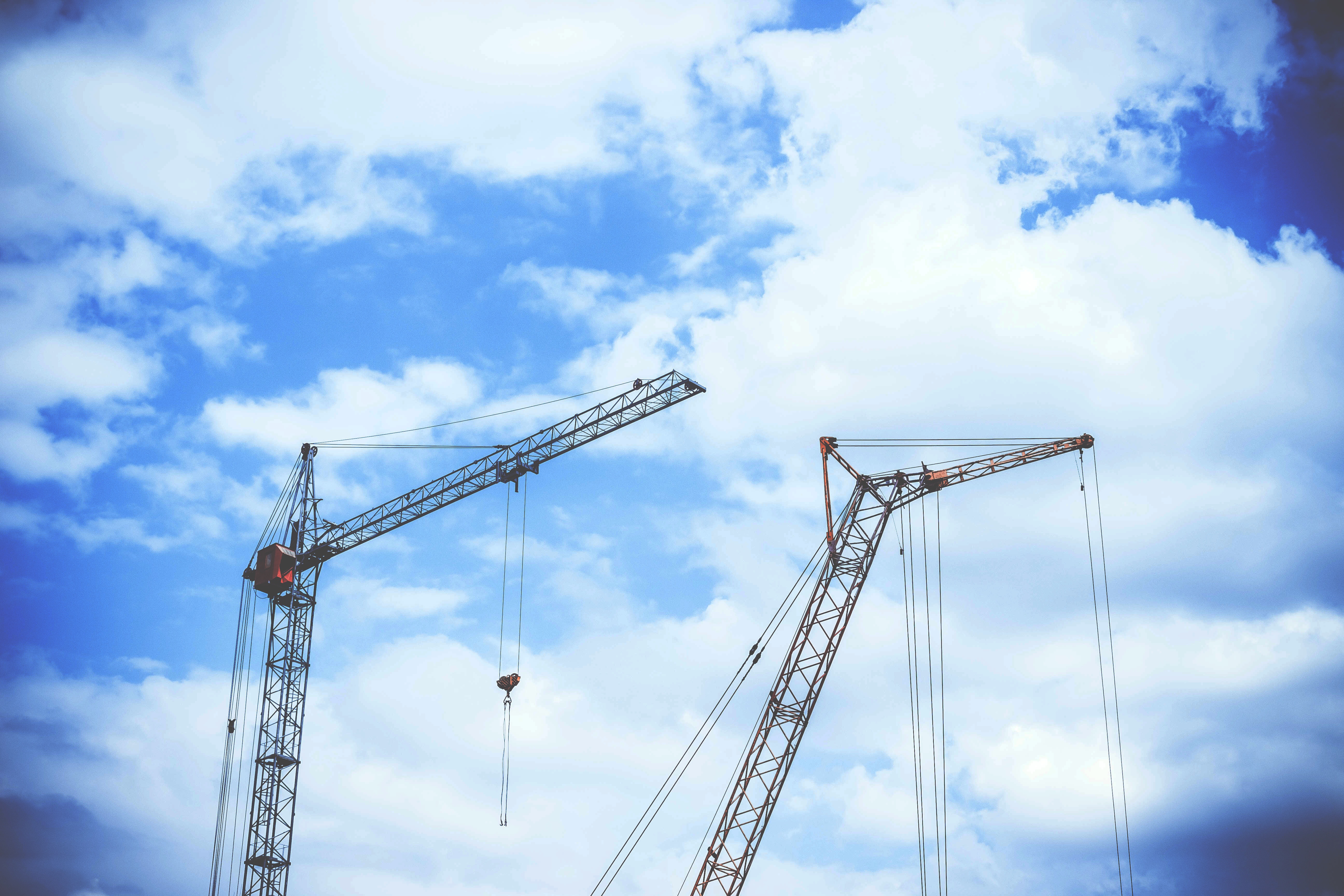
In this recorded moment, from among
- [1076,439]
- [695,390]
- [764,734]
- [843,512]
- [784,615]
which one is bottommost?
[764,734]

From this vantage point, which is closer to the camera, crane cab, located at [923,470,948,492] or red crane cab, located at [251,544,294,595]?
crane cab, located at [923,470,948,492]

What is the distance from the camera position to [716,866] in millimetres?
85500

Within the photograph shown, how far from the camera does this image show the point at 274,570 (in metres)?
104

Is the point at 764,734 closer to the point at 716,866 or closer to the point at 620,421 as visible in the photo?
the point at 716,866

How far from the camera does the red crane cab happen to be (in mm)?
103812

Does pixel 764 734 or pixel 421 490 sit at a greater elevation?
pixel 421 490

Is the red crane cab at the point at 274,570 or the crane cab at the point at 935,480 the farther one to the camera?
the red crane cab at the point at 274,570

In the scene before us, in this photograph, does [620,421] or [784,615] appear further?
[620,421]

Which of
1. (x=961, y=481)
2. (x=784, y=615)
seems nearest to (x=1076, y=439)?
(x=961, y=481)

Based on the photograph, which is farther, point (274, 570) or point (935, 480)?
point (274, 570)

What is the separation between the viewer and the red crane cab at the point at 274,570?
104 m

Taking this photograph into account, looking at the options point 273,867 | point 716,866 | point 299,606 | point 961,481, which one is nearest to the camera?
point 716,866

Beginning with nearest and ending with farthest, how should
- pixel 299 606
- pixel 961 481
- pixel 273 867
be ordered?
pixel 961 481 < pixel 273 867 < pixel 299 606

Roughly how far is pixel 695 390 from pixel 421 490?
75.9 feet
